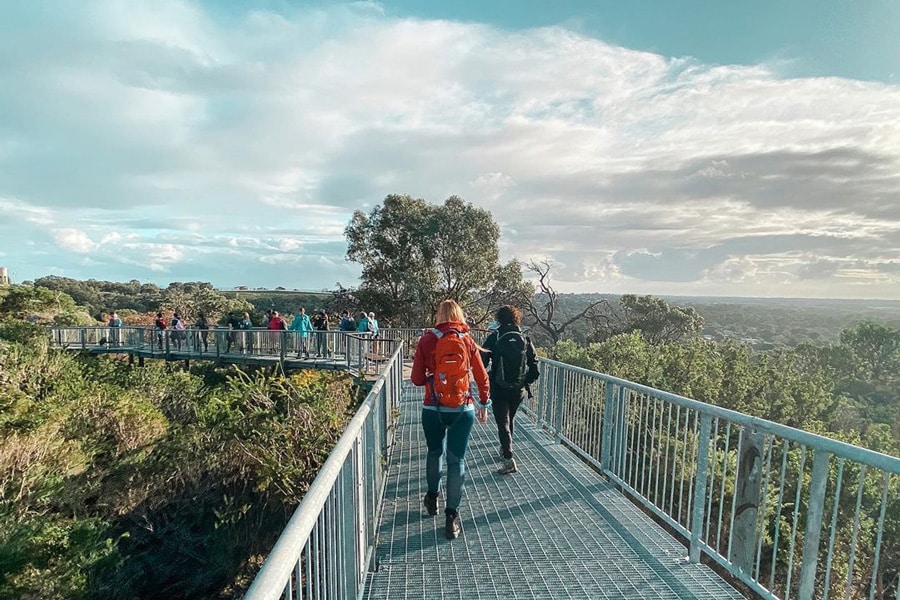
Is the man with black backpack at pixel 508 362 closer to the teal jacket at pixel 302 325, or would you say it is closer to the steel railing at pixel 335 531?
the steel railing at pixel 335 531

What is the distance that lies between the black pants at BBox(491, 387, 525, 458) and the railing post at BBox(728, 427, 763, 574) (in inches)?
96.7

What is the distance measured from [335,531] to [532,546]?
85.3 inches

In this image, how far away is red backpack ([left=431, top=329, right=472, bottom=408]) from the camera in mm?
3949

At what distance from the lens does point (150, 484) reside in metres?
9.91

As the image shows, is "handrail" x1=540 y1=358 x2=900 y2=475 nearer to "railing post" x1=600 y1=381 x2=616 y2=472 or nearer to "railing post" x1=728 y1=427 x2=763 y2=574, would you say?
"railing post" x1=728 y1=427 x2=763 y2=574

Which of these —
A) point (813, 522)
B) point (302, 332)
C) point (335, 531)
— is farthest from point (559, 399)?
point (302, 332)

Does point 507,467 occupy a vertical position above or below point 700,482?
below

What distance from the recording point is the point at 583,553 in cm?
399

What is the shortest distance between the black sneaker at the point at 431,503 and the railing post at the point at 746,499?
2.21 m

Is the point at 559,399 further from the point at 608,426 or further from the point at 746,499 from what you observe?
the point at 746,499

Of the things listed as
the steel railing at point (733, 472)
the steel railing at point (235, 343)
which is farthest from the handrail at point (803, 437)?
the steel railing at point (235, 343)

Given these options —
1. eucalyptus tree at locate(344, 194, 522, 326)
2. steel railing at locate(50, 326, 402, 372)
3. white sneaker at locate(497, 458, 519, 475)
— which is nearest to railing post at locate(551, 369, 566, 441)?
white sneaker at locate(497, 458, 519, 475)

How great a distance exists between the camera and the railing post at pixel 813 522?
2758mm

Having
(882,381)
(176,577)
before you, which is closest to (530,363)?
(176,577)
